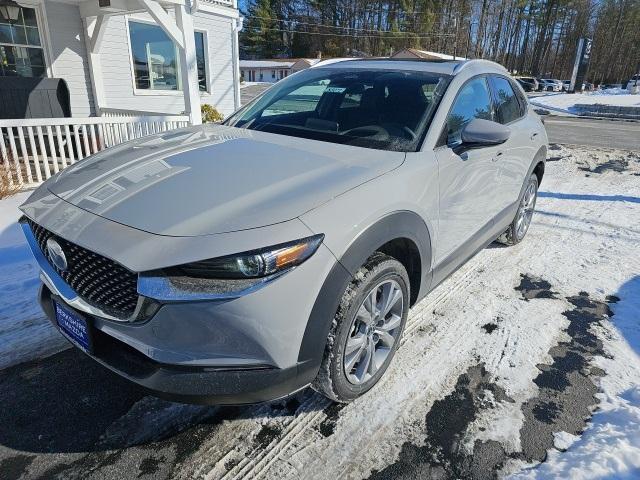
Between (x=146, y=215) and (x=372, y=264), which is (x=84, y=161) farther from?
(x=372, y=264)

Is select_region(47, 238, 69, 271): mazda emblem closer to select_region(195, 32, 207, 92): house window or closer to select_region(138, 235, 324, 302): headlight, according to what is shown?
select_region(138, 235, 324, 302): headlight

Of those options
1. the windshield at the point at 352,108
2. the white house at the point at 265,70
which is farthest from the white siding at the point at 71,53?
the white house at the point at 265,70

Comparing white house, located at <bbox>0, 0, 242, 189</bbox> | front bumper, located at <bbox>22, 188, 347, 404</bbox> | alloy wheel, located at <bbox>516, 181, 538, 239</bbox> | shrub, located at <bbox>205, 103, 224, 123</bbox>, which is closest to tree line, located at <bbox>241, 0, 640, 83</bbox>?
shrub, located at <bbox>205, 103, 224, 123</bbox>

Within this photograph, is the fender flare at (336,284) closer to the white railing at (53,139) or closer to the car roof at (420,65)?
the car roof at (420,65)

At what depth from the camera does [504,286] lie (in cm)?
381

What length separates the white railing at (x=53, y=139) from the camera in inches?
233

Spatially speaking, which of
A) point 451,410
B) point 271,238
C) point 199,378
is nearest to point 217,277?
point 271,238

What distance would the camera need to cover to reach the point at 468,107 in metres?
3.08

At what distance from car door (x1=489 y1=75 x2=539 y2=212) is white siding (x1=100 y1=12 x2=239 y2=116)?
29.9 feet

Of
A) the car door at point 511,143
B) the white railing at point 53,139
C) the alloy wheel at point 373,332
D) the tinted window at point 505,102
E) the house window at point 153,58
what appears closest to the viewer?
the alloy wheel at point 373,332

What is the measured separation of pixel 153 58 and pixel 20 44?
2.92m

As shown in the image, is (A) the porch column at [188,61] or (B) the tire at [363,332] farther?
(A) the porch column at [188,61]

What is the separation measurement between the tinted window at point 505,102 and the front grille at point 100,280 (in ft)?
10.1

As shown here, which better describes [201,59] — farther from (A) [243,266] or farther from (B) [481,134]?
(A) [243,266]
